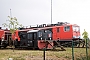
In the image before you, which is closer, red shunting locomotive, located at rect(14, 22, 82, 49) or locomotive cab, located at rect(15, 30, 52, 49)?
locomotive cab, located at rect(15, 30, 52, 49)

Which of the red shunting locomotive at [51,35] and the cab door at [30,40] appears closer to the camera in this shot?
the cab door at [30,40]

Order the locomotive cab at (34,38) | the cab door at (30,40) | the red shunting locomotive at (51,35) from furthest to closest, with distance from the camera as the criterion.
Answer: the red shunting locomotive at (51,35), the cab door at (30,40), the locomotive cab at (34,38)

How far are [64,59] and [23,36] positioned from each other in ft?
42.6

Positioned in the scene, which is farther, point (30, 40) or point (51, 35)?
point (51, 35)

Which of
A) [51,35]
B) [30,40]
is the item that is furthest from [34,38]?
[51,35]

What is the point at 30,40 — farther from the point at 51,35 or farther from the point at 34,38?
the point at 51,35

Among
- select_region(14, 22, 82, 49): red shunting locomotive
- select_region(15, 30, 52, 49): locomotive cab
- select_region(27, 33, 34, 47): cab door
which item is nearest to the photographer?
select_region(15, 30, 52, 49): locomotive cab

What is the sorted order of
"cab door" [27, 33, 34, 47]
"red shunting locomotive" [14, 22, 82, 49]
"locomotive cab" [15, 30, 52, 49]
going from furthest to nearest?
1. "red shunting locomotive" [14, 22, 82, 49]
2. "cab door" [27, 33, 34, 47]
3. "locomotive cab" [15, 30, 52, 49]

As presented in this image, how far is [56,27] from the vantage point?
1203 inches

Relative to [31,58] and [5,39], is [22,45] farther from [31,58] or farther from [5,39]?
[31,58]

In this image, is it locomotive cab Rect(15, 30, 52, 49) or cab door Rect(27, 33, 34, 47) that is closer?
locomotive cab Rect(15, 30, 52, 49)

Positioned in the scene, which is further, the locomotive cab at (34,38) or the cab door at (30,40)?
the cab door at (30,40)

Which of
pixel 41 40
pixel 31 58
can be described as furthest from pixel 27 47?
pixel 31 58

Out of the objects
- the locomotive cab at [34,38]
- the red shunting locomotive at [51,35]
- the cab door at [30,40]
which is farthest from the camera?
the red shunting locomotive at [51,35]
